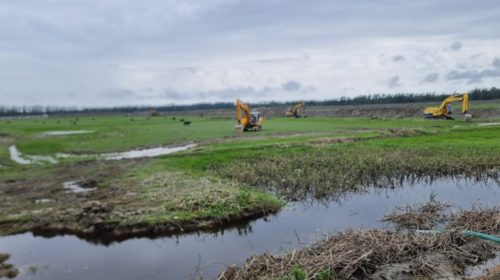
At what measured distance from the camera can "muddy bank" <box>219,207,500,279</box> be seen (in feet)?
28.1

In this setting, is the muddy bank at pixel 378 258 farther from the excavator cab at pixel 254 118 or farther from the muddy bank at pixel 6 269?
the excavator cab at pixel 254 118

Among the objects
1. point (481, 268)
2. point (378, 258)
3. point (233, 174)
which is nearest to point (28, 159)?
point (233, 174)

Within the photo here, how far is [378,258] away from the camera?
9.15 metres

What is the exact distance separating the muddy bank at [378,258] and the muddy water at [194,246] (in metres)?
1.65

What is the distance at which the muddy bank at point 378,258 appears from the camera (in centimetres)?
855

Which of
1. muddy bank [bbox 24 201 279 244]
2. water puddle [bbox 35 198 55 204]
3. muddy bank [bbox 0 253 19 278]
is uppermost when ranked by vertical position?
water puddle [bbox 35 198 55 204]

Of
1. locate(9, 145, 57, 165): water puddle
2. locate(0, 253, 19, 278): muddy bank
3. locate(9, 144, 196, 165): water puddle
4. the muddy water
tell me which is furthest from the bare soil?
locate(9, 144, 196, 165): water puddle

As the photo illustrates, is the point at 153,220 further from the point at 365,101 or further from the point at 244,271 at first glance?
the point at 365,101

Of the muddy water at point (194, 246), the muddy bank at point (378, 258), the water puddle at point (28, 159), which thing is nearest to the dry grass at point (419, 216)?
the muddy water at point (194, 246)

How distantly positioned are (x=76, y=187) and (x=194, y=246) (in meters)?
9.81

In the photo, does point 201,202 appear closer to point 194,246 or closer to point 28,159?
point 194,246

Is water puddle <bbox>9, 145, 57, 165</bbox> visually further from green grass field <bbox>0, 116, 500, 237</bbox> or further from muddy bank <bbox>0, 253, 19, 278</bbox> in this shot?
muddy bank <bbox>0, 253, 19, 278</bbox>

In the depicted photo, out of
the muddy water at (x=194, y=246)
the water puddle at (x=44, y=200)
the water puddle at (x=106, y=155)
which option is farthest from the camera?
the water puddle at (x=106, y=155)

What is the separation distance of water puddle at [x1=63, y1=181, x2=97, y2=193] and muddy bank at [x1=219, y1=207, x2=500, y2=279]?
12019 millimetres
